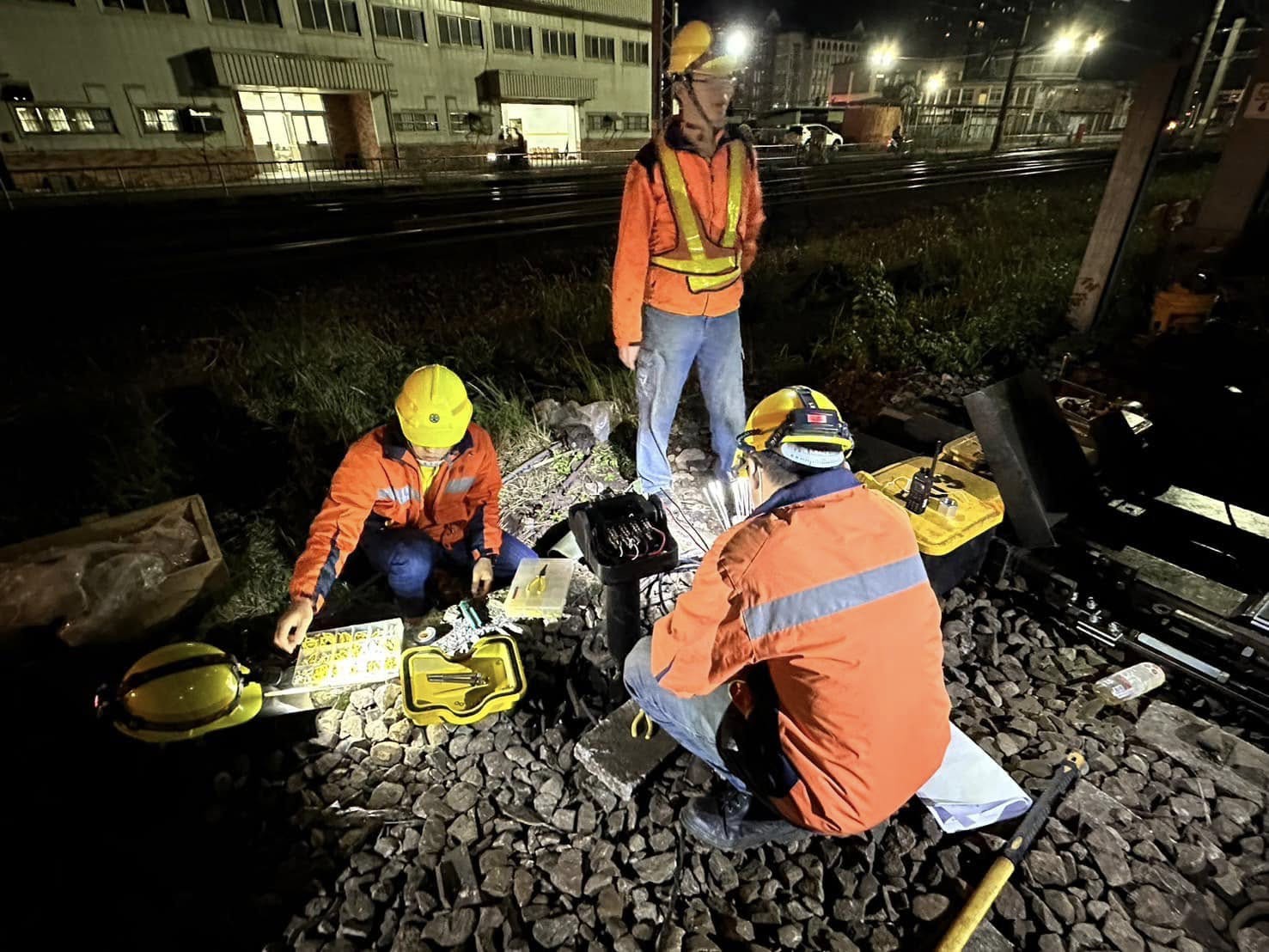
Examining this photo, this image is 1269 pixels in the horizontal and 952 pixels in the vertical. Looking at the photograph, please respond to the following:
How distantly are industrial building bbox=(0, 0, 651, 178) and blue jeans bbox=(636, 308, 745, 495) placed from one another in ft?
70.0

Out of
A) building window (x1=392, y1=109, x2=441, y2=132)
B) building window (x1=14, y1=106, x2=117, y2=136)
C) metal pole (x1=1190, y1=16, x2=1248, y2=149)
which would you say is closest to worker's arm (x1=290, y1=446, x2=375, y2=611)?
building window (x1=14, y1=106, x2=117, y2=136)

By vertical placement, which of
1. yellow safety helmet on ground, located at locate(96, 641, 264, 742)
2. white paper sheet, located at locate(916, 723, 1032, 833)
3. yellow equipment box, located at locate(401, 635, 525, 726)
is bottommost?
white paper sheet, located at locate(916, 723, 1032, 833)

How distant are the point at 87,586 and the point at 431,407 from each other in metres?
1.84

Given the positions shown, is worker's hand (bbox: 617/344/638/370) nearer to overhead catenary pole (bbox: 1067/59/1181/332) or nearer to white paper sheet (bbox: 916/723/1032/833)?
white paper sheet (bbox: 916/723/1032/833)

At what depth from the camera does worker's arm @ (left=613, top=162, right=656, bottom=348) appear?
341 centimetres

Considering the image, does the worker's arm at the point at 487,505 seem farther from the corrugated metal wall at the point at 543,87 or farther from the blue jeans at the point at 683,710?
the corrugated metal wall at the point at 543,87

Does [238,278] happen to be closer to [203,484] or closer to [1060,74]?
[203,484]

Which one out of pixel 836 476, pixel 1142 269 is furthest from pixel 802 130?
pixel 836 476

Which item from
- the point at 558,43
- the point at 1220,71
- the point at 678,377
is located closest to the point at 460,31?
the point at 558,43

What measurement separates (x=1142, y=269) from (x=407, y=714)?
1091 centimetres

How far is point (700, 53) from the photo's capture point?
3266 millimetres

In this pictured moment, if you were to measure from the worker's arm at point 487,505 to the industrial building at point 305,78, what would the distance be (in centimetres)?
2137

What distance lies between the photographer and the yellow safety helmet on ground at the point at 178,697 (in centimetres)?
242

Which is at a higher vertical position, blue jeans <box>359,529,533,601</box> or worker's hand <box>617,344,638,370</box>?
worker's hand <box>617,344,638,370</box>
